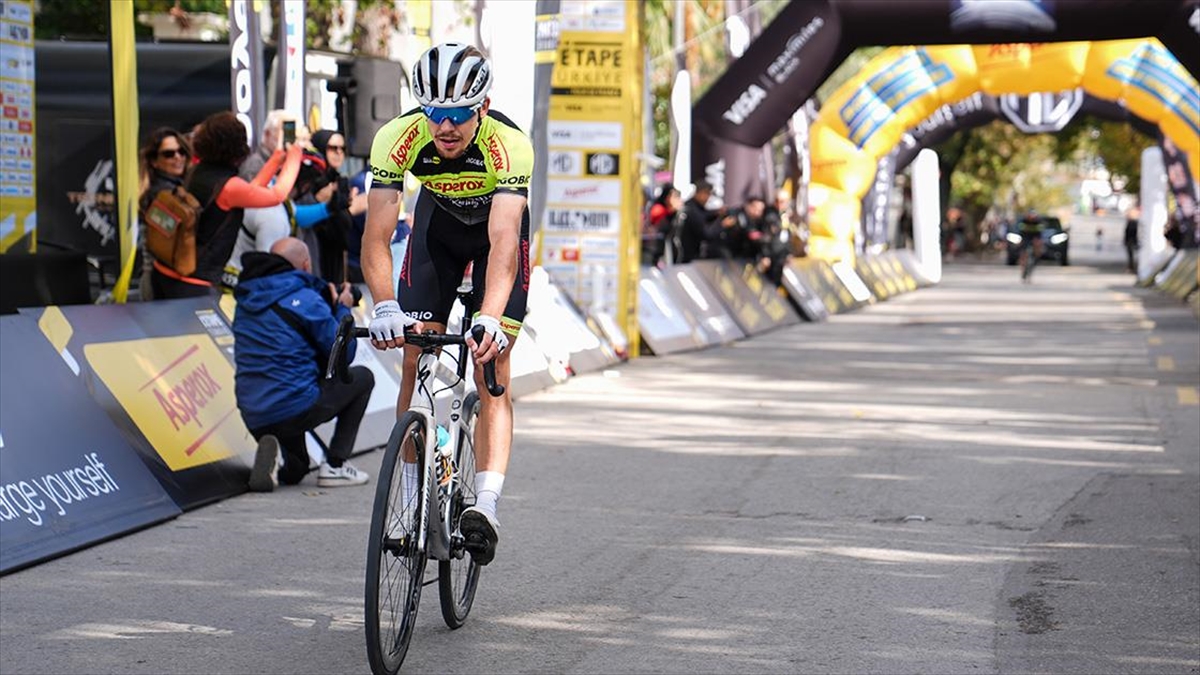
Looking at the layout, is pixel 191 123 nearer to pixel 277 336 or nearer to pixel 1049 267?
pixel 277 336

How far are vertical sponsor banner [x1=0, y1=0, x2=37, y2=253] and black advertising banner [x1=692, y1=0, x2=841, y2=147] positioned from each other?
13761 mm

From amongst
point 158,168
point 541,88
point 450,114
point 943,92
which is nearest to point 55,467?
point 450,114

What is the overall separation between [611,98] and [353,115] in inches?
151

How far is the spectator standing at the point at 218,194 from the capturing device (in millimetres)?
11102

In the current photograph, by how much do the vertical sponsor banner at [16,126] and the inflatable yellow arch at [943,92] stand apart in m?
22.0

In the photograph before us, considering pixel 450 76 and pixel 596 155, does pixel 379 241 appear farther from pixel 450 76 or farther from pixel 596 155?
pixel 596 155

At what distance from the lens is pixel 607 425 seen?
13.4 meters

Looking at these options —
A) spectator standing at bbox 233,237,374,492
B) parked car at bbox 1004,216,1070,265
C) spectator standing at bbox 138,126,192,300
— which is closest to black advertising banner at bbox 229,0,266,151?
spectator standing at bbox 138,126,192,300

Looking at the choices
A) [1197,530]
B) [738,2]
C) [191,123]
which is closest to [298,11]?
[191,123]

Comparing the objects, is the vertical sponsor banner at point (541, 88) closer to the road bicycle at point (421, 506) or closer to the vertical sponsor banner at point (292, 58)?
the vertical sponsor banner at point (292, 58)

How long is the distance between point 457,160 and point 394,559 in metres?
1.39

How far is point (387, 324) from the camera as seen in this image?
5.99m

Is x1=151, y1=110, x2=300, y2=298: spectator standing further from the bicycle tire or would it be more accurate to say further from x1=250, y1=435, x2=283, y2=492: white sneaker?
the bicycle tire

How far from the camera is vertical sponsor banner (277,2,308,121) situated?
1268 cm
